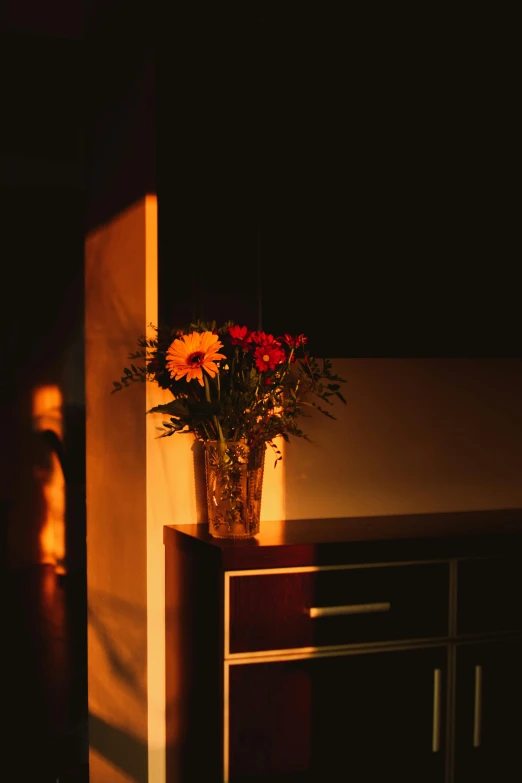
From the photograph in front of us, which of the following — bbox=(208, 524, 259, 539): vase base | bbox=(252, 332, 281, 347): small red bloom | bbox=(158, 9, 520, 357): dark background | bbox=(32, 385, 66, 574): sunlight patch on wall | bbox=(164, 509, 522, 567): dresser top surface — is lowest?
bbox=(32, 385, 66, 574): sunlight patch on wall

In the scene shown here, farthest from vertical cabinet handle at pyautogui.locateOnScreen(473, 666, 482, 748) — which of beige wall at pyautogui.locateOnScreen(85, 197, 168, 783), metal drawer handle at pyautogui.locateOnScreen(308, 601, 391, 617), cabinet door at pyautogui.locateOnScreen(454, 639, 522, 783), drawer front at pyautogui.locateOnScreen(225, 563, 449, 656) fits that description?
Result: beige wall at pyautogui.locateOnScreen(85, 197, 168, 783)

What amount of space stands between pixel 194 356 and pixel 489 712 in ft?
3.37

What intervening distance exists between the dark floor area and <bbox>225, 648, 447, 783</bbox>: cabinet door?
46.3 inches

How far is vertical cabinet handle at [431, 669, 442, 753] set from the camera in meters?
2.04

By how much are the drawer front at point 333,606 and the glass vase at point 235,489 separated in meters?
0.17

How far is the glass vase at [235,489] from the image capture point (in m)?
2.06

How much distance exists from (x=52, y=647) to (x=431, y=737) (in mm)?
2787

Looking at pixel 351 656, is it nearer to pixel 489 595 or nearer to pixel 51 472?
pixel 489 595

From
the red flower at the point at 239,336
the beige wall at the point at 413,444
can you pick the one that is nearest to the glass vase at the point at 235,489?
the red flower at the point at 239,336

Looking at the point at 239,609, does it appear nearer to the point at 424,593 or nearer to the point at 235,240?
the point at 424,593

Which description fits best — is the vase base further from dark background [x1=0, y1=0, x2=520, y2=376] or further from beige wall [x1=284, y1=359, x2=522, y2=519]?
dark background [x1=0, y1=0, x2=520, y2=376]

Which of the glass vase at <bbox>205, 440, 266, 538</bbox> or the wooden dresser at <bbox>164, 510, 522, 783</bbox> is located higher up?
the glass vase at <bbox>205, 440, 266, 538</bbox>

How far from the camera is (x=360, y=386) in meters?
2.48

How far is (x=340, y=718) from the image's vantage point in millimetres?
1977
